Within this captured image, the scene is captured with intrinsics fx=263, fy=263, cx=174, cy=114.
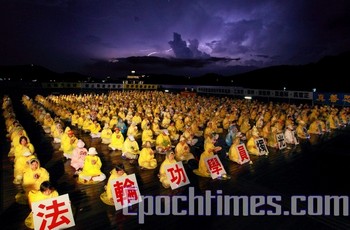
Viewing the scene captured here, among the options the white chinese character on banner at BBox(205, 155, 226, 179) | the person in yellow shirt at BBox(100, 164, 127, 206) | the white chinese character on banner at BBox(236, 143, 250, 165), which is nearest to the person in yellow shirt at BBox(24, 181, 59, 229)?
the person in yellow shirt at BBox(100, 164, 127, 206)

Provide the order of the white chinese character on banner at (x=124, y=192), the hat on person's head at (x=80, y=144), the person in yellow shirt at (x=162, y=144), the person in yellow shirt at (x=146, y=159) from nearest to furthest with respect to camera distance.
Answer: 1. the white chinese character on banner at (x=124, y=192)
2. the hat on person's head at (x=80, y=144)
3. the person in yellow shirt at (x=146, y=159)
4. the person in yellow shirt at (x=162, y=144)

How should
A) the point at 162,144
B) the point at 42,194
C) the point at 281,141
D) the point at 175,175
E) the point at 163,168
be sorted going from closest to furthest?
1. the point at 42,194
2. the point at 175,175
3. the point at 163,168
4. the point at 162,144
5. the point at 281,141

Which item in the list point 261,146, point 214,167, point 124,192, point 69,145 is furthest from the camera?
point 261,146

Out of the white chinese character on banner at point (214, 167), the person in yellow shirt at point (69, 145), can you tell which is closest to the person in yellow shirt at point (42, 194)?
the white chinese character on banner at point (214, 167)

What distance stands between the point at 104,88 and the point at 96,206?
47.3 meters

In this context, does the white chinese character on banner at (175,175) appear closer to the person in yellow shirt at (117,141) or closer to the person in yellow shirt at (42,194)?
the person in yellow shirt at (42,194)

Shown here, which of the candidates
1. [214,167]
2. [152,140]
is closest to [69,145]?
[152,140]

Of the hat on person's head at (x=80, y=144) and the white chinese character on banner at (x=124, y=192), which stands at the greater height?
the hat on person's head at (x=80, y=144)

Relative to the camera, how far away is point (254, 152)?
1183 cm

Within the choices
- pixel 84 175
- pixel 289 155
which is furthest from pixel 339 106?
pixel 84 175

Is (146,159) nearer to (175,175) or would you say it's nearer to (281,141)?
(175,175)

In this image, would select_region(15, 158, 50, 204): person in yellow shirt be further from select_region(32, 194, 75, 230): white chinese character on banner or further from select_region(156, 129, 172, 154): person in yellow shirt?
select_region(156, 129, 172, 154): person in yellow shirt

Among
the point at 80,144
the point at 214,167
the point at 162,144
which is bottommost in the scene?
the point at 214,167

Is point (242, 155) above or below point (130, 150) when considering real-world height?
below
